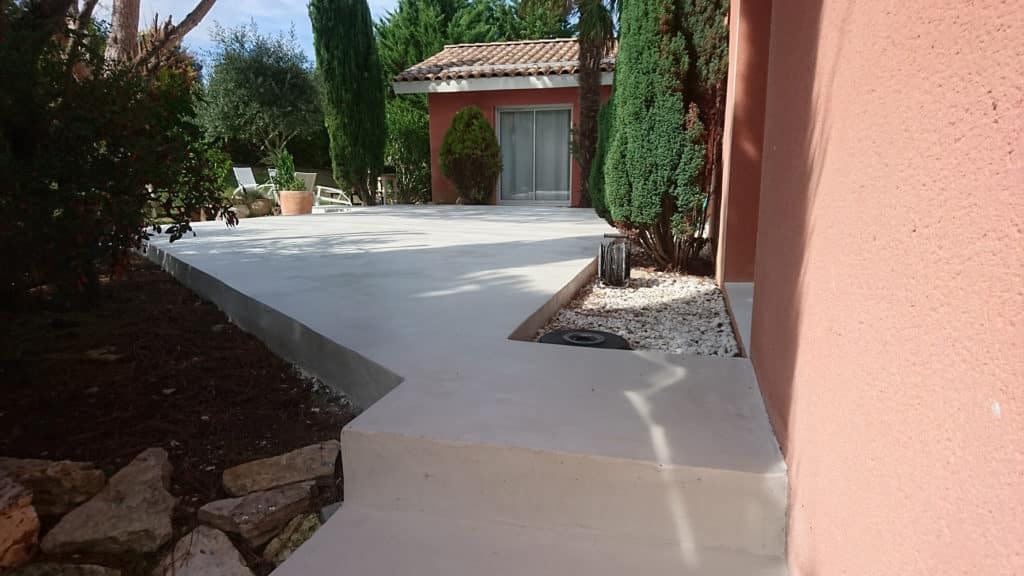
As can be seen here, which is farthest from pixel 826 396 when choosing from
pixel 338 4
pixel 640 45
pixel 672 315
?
pixel 338 4

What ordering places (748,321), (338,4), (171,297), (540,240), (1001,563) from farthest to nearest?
1. (338,4)
2. (540,240)
3. (171,297)
4. (748,321)
5. (1001,563)

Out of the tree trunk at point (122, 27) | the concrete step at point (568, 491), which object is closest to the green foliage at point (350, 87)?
the tree trunk at point (122, 27)

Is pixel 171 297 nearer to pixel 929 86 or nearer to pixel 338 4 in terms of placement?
pixel 929 86

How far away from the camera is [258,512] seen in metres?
1.98

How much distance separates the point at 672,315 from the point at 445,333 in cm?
166

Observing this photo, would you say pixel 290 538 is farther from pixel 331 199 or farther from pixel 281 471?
pixel 331 199

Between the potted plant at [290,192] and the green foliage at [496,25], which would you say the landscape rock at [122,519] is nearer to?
the potted plant at [290,192]

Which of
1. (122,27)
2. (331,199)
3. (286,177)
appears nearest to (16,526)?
(122,27)

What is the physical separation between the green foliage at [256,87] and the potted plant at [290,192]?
4.11 m

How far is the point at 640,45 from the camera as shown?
174 inches

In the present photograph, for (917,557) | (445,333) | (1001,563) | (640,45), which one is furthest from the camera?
(640,45)

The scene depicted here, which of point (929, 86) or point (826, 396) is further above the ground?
point (929, 86)

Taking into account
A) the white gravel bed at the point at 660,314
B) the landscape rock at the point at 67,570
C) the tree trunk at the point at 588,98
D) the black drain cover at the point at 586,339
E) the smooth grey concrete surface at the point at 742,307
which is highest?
the tree trunk at the point at 588,98

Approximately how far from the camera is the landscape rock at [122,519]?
1910 millimetres
